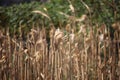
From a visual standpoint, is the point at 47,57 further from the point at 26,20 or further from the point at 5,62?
the point at 26,20

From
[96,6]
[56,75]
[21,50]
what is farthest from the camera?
[96,6]

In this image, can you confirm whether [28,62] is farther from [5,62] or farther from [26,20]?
[26,20]

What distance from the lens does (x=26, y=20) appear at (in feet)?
22.9

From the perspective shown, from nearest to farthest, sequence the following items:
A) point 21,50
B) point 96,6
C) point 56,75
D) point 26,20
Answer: point 56,75 < point 21,50 < point 96,6 < point 26,20

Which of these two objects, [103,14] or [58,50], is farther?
[103,14]

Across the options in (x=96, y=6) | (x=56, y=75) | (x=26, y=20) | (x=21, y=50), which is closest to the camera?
(x=56, y=75)

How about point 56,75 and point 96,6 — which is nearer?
point 56,75

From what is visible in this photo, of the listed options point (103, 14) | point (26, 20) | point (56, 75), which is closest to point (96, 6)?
point (103, 14)

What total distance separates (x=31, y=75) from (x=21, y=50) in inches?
8.8

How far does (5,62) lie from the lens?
3172 mm

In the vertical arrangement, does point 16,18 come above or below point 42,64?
below

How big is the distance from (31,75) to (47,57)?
24 centimetres

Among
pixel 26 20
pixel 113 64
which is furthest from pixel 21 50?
pixel 26 20

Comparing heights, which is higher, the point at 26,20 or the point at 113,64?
the point at 113,64
